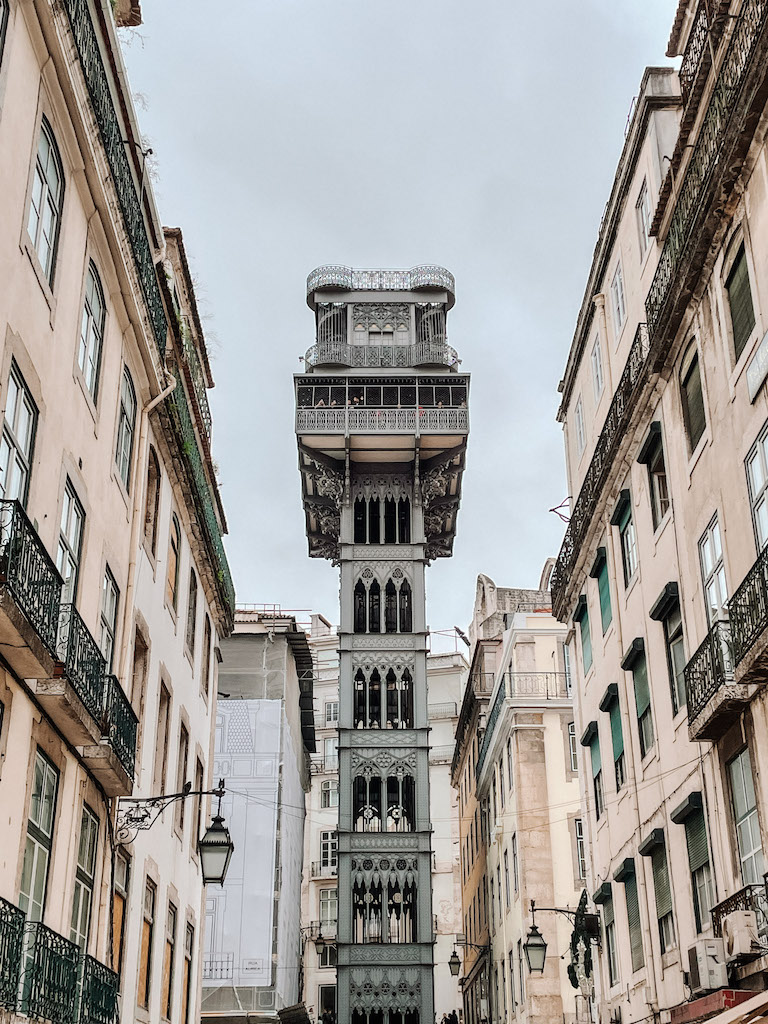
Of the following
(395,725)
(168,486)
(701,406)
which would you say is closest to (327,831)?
(395,725)

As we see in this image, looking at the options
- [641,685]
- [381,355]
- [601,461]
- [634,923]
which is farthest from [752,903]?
[381,355]

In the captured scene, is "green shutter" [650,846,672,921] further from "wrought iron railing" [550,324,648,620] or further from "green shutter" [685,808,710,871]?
"wrought iron railing" [550,324,648,620]

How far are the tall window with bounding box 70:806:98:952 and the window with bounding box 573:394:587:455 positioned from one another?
1340 cm

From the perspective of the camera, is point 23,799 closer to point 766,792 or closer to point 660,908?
point 766,792

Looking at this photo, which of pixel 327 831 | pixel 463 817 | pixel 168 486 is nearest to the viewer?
pixel 168 486

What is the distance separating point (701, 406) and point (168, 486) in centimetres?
855

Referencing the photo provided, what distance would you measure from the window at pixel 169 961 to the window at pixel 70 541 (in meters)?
7.97

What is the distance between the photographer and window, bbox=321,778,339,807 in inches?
2527

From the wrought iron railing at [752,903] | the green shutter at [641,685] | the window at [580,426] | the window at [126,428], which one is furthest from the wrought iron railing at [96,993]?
the window at [580,426]

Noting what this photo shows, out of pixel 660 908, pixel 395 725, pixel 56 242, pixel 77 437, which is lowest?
pixel 660 908

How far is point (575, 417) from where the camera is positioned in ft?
83.6

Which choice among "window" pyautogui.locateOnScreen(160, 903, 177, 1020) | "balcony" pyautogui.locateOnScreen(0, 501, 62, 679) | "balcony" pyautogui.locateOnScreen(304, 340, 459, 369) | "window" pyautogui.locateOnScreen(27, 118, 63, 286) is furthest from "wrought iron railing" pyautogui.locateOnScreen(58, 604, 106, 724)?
"balcony" pyautogui.locateOnScreen(304, 340, 459, 369)

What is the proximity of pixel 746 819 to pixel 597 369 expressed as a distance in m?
11.4

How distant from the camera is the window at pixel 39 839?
1154 centimetres
